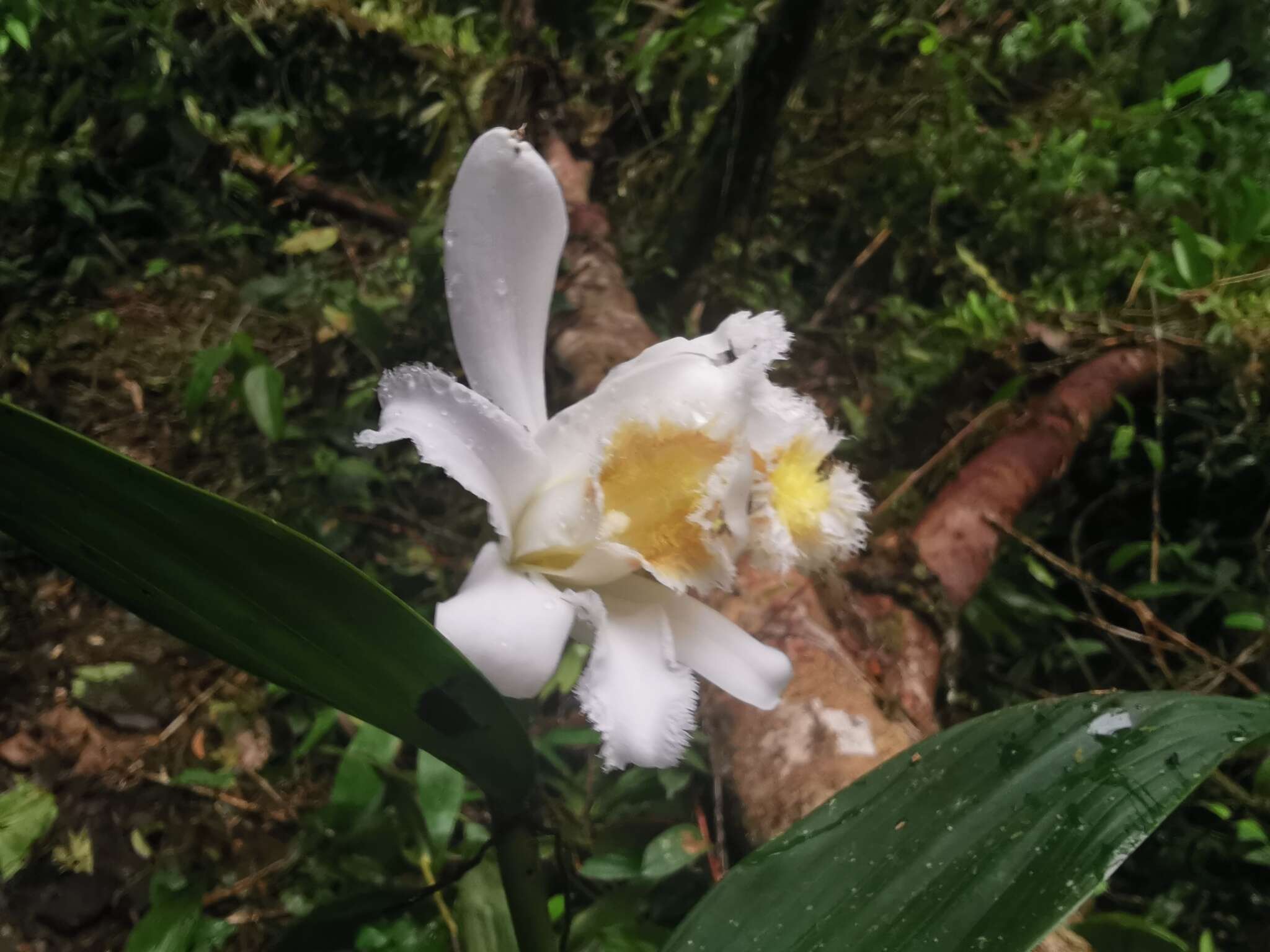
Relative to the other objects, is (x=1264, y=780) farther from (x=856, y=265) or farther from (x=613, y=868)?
(x=856, y=265)

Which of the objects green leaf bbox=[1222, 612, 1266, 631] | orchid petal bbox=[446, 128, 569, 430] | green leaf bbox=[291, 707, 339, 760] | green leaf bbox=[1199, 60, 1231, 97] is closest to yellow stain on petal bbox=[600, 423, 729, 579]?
orchid petal bbox=[446, 128, 569, 430]

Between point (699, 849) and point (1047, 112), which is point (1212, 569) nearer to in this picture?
point (699, 849)

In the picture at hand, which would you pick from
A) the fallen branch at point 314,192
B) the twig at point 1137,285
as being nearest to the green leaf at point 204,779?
the fallen branch at point 314,192

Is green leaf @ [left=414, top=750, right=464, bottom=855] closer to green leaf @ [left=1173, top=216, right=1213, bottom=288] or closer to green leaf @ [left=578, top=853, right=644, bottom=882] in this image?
green leaf @ [left=578, top=853, right=644, bottom=882]

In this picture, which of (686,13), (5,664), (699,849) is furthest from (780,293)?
(5,664)

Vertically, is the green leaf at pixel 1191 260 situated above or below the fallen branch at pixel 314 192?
above

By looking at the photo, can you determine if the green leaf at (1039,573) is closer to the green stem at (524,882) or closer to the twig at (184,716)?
the green stem at (524,882)
